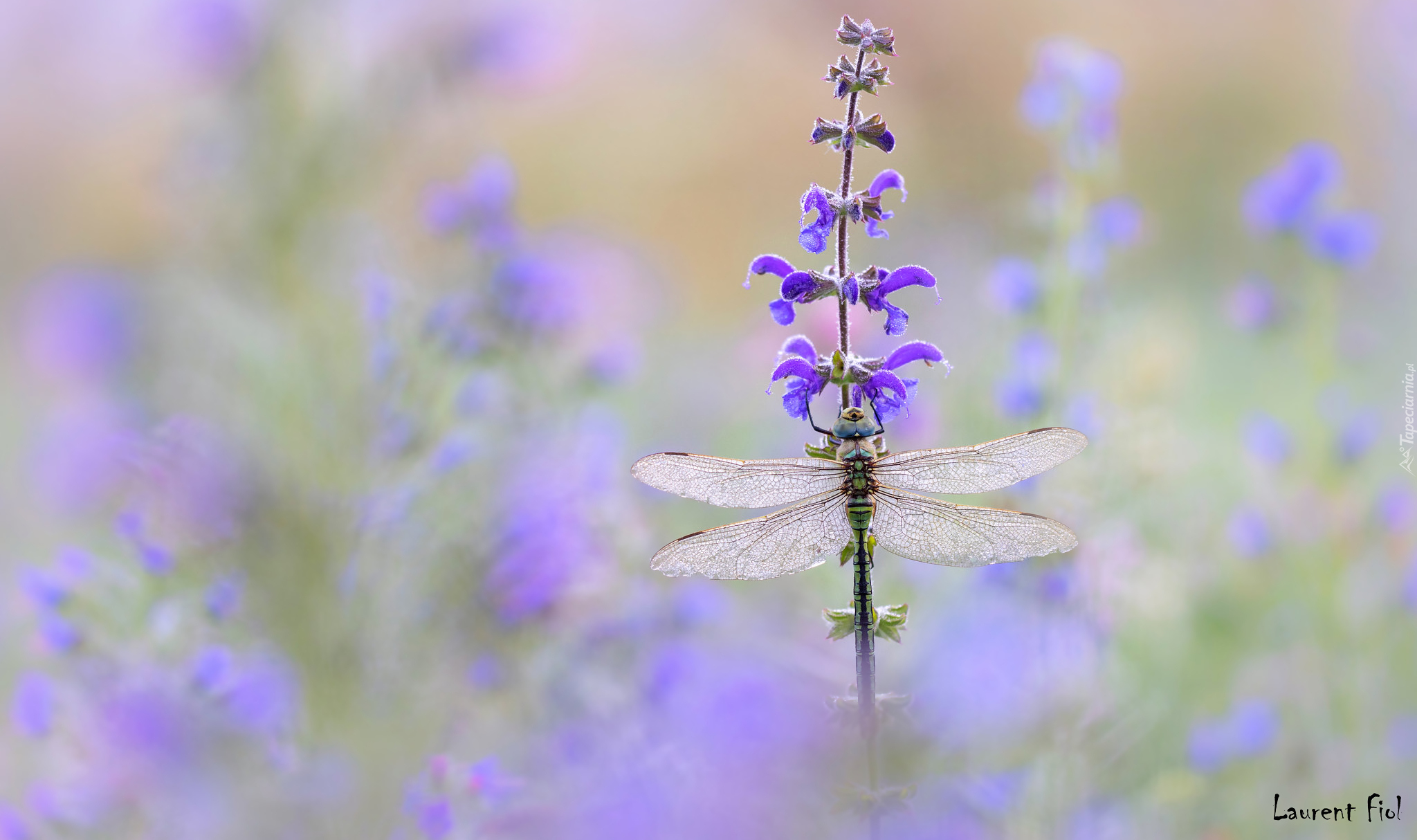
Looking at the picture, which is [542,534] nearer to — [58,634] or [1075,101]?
[58,634]

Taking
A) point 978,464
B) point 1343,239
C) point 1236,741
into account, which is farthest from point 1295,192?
point 978,464

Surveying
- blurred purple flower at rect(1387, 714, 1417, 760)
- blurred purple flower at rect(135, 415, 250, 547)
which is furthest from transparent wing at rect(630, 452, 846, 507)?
blurred purple flower at rect(1387, 714, 1417, 760)

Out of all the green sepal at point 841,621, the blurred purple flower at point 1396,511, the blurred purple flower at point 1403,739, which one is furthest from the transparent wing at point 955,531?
the blurred purple flower at point 1403,739

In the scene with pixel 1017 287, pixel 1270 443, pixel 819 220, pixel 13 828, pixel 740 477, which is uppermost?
pixel 1017 287

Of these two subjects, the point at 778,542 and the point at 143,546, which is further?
the point at 143,546

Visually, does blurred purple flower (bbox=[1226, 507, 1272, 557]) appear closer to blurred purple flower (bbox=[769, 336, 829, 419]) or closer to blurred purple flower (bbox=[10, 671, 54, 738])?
blurred purple flower (bbox=[769, 336, 829, 419])

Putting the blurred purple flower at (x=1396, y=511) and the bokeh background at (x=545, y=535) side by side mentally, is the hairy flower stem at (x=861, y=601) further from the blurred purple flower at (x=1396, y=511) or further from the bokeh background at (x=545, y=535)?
the blurred purple flower at (x=1396, y=511)

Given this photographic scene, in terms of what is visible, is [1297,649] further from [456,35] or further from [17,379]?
[17,379]
